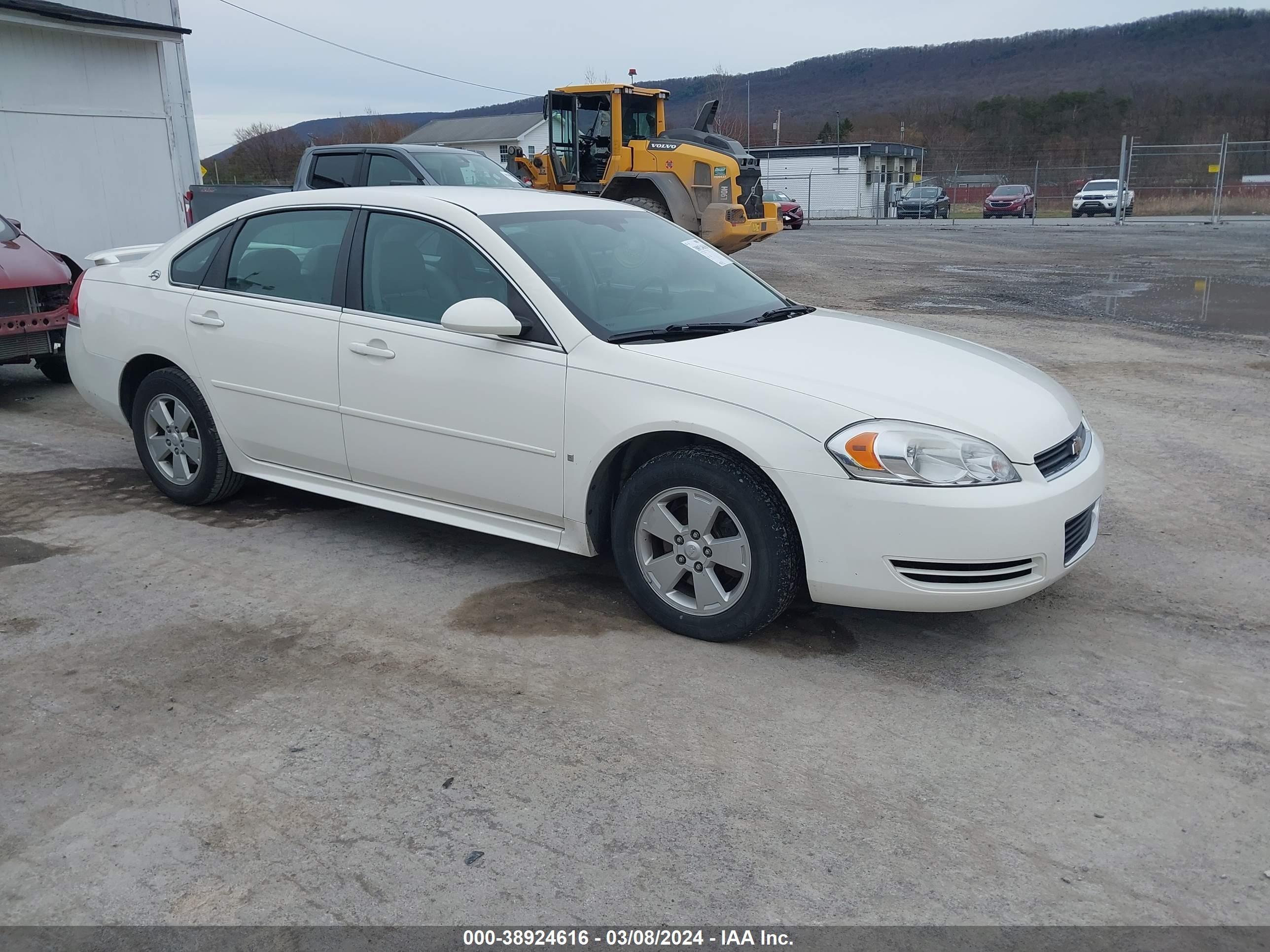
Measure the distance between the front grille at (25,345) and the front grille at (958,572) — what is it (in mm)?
7255

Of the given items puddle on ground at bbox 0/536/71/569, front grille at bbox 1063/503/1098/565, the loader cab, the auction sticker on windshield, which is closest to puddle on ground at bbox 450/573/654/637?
front grille at bbox 1063/503/1098/565

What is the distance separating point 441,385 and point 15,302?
A: 555cm

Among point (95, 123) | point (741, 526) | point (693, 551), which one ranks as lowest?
point (693, 551)

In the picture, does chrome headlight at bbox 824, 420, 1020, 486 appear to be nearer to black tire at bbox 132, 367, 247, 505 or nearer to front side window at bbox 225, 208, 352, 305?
front side window at bbox 225, 208, 352, 305

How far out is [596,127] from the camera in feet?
61.3

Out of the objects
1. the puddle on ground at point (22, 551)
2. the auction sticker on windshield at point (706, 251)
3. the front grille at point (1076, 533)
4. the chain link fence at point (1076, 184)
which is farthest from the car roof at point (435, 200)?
the chain link fence at point (1076, 184)

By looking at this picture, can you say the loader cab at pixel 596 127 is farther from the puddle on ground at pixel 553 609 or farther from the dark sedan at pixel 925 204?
the dark sedan at pixel 925 204

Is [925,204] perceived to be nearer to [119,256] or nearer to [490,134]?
[490,134]

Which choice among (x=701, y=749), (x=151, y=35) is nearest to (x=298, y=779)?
(x=701, y=749)

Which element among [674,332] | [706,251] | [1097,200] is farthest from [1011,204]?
[674,332]

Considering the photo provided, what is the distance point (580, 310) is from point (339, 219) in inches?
55.1

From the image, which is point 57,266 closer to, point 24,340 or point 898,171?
point 24,340

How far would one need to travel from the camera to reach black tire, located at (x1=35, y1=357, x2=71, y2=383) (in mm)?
8906

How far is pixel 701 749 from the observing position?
3.24 meters
